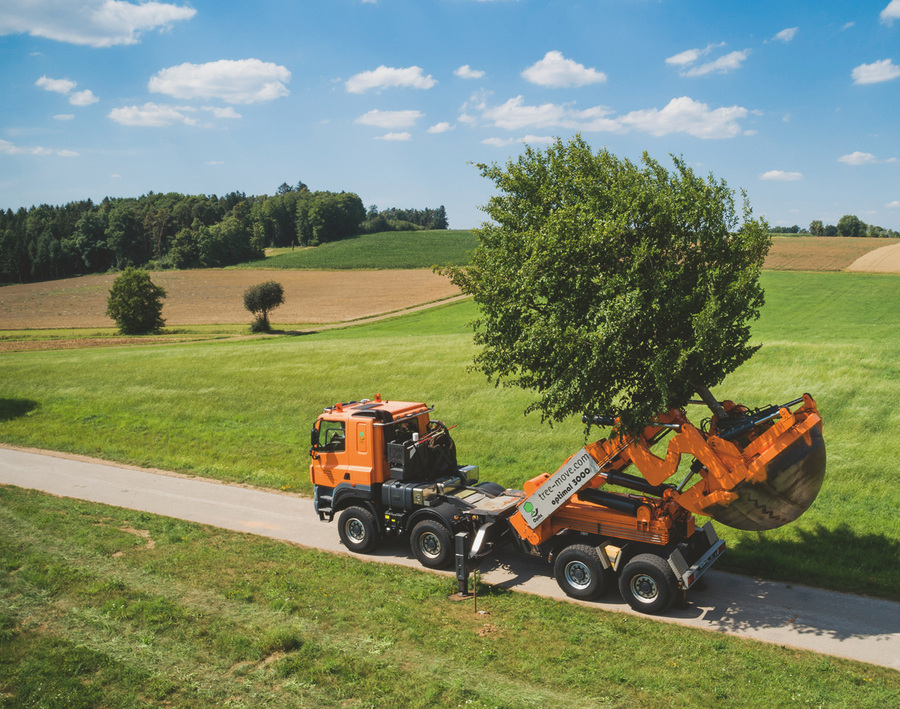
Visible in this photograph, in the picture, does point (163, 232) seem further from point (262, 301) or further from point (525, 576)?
point (525, 576)

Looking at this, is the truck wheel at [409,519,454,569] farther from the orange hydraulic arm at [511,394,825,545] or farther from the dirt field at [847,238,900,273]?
the dirt field at [847,238,900,273]

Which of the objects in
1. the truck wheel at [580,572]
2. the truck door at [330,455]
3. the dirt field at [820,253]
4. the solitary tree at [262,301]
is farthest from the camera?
the dirt field at [820,253]

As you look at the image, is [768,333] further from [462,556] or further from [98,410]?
[98,410]

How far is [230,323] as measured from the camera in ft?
203

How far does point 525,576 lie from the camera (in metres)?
12.1

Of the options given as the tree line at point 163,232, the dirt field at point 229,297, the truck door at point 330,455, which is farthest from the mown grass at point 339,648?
the tree line at point 163,232

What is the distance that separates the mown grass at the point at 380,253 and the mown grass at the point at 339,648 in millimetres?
82975

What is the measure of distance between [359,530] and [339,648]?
425 cm

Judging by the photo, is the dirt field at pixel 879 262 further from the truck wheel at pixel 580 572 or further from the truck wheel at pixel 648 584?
the truck wheel at pixel 580 572

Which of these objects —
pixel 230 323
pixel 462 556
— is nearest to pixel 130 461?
pixel 462 556

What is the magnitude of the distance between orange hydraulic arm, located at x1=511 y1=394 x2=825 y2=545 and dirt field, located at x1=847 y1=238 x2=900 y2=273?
58911 millimetres

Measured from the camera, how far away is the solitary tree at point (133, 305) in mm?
57906

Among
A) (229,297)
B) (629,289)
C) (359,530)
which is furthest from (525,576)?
(229,297)

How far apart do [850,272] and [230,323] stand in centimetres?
5809
